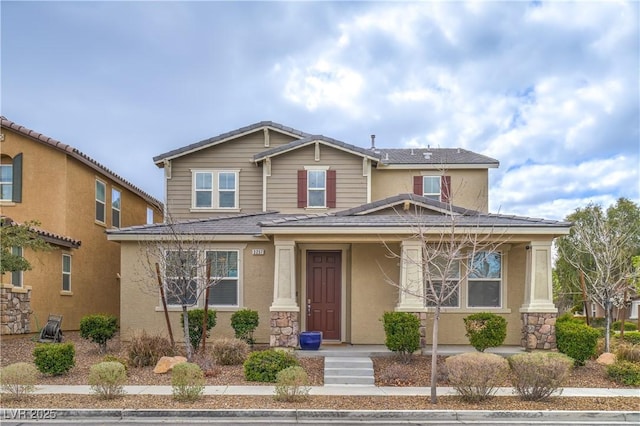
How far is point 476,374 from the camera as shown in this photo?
9.12 m

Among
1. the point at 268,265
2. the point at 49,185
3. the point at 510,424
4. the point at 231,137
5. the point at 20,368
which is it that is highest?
the point at 231,137

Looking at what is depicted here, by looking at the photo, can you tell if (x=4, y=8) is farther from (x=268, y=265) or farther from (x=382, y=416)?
(x=382, y=416)

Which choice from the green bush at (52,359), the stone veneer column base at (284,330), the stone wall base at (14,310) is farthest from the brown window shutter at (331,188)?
the stone wall base at (14,310)

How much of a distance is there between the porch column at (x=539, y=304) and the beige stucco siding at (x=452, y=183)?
17.1 feet

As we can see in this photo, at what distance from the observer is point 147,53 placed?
16609mm

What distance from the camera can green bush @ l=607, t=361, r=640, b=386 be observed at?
10.8 m

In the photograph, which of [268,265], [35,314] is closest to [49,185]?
[35,314]

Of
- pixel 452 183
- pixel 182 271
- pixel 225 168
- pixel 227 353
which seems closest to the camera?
pixel 182 271

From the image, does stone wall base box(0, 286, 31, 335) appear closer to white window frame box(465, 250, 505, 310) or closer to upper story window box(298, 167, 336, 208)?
upper story window box(298, 167, 336, 208)

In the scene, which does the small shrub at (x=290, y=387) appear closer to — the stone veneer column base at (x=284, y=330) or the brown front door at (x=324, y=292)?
the stone veneer column base at (x=284, y=330)

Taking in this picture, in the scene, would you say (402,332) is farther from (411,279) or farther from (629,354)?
(629,354)

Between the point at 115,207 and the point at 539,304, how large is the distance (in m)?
16.0

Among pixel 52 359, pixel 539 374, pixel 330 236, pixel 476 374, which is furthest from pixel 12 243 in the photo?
pixel 539 374

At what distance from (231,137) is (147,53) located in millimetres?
3691
